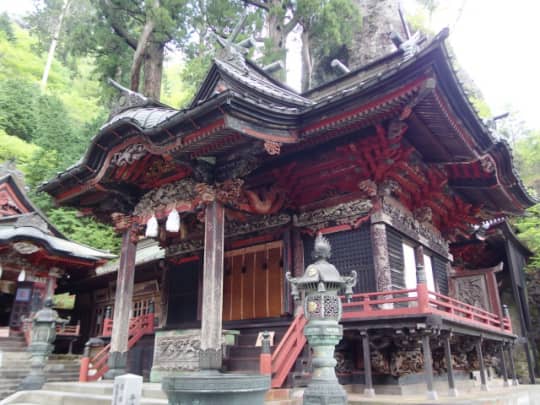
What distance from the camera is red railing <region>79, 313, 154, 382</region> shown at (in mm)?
9695

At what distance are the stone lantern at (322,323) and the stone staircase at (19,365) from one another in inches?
422

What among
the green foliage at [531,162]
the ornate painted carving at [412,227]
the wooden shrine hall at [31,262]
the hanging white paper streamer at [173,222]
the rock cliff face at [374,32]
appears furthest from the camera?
the green foliage at [531,162]

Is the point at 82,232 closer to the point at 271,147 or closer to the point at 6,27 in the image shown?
the point at 271,147

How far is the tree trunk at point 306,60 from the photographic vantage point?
20.3 meters

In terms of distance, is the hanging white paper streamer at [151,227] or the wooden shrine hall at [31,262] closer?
the hanging white paper streamer at [151,227]

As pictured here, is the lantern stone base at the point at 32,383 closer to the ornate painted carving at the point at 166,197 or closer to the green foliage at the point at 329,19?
the ornate painted carving at the point at 166,197

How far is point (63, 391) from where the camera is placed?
8555 mm

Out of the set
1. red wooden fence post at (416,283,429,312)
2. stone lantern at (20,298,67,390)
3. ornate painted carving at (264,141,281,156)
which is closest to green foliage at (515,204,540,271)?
red wooden fence post at (416,283,429,312)

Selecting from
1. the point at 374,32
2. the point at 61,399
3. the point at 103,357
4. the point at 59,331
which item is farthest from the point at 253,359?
the point at 374,32

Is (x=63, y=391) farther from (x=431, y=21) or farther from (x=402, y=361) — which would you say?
(x=431, y=21)

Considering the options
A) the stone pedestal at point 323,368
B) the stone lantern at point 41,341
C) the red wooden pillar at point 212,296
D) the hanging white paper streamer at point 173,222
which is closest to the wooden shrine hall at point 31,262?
the stone lantern at point 41,341

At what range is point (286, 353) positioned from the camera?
6980mm

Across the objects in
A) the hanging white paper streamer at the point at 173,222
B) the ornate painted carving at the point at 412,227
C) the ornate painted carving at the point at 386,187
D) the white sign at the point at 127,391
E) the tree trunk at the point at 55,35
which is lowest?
the white sign at the point at 127,391

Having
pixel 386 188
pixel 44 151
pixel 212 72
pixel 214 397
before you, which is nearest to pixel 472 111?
pixel 386 188
